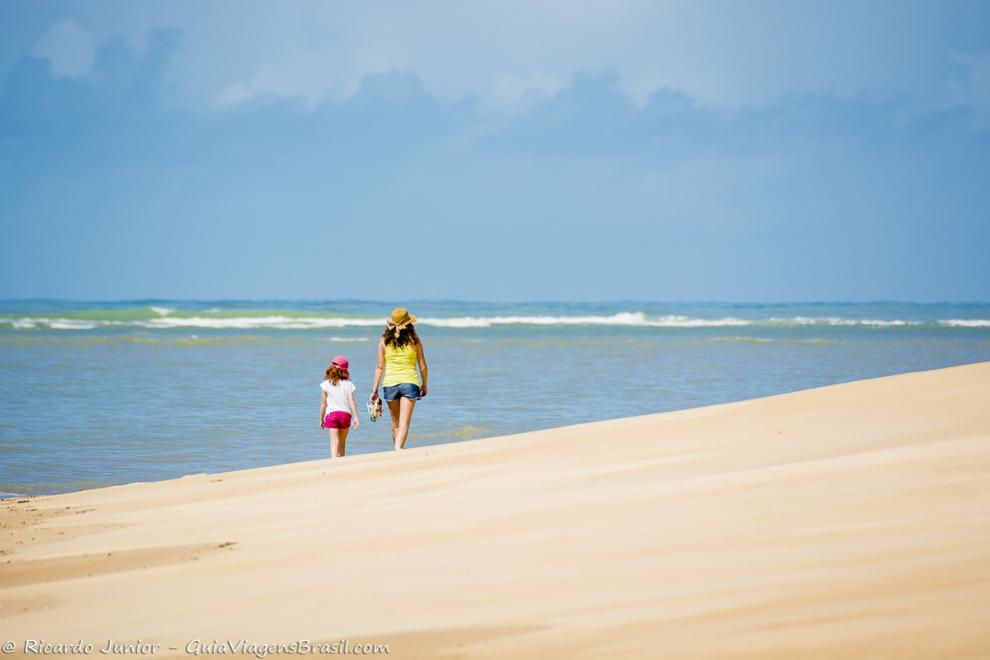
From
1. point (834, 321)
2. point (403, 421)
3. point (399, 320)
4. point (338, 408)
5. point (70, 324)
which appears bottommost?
point (403, 421)

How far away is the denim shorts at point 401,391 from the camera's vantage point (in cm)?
1032

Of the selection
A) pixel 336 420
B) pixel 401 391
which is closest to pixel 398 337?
pixel 401 391

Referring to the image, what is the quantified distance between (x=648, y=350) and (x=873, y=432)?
893 inches

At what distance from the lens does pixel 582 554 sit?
3.88 meters

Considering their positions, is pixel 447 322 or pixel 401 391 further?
pixel 447 322

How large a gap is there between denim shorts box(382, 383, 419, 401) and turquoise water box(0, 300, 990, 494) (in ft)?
3.57

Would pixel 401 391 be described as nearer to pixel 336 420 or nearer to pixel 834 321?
pixel 336 420

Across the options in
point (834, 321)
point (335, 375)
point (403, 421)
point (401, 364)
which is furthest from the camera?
point (834, 321)

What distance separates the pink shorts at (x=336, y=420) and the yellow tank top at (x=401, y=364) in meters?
0.58

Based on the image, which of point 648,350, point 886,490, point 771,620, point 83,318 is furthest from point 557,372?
point 83,318

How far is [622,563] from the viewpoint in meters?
3.71

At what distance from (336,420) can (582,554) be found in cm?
644

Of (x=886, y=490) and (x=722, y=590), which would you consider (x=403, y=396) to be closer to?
(x=886, y=490)

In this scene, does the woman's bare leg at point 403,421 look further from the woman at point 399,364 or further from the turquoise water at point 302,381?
the turquoise water at point 302,381
